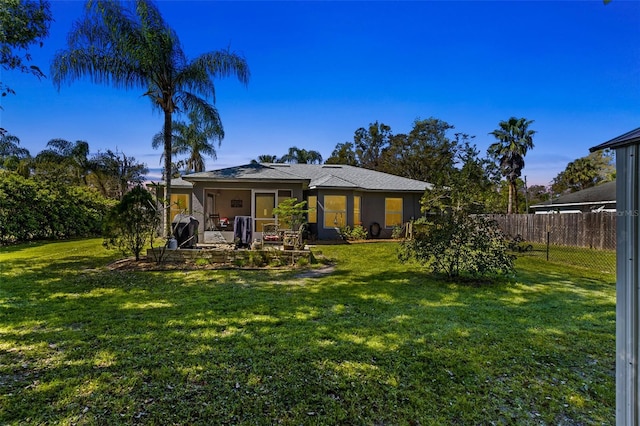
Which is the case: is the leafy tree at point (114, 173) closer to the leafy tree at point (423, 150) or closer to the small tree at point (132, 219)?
the small tree at point (132, 219)

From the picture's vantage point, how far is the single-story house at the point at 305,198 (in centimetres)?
1347

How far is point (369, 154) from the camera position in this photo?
3616cm

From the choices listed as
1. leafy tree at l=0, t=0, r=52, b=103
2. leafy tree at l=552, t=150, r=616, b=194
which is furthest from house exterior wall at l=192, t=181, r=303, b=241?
leafy tree at l=552, t=150, r=616, b=194

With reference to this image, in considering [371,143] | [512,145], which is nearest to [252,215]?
[512,145]

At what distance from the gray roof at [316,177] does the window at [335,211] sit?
0.81 m

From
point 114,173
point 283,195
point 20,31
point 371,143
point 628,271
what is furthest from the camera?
point 371,143

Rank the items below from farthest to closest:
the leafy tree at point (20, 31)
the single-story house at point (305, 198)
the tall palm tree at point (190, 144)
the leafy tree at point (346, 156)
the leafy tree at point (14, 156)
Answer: the leafy tree at point (346, 156)
the tall palm tree at point (190, 144)
the leafy tree at point (14, 156)
the single-story house at point (305, 198)
the leafy tree at point (20, 31)

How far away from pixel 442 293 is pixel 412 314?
1.61m

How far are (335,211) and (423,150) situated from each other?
1775 cm

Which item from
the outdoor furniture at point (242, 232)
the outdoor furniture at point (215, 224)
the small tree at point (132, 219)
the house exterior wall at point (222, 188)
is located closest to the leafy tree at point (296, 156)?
the outdoor furniture at point (215, 224)

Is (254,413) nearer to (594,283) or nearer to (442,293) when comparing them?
(442,293)

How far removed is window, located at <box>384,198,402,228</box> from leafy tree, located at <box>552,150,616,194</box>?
26.8m

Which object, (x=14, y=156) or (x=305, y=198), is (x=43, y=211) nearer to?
(x=14, y=156)

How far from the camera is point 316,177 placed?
1741 cm
